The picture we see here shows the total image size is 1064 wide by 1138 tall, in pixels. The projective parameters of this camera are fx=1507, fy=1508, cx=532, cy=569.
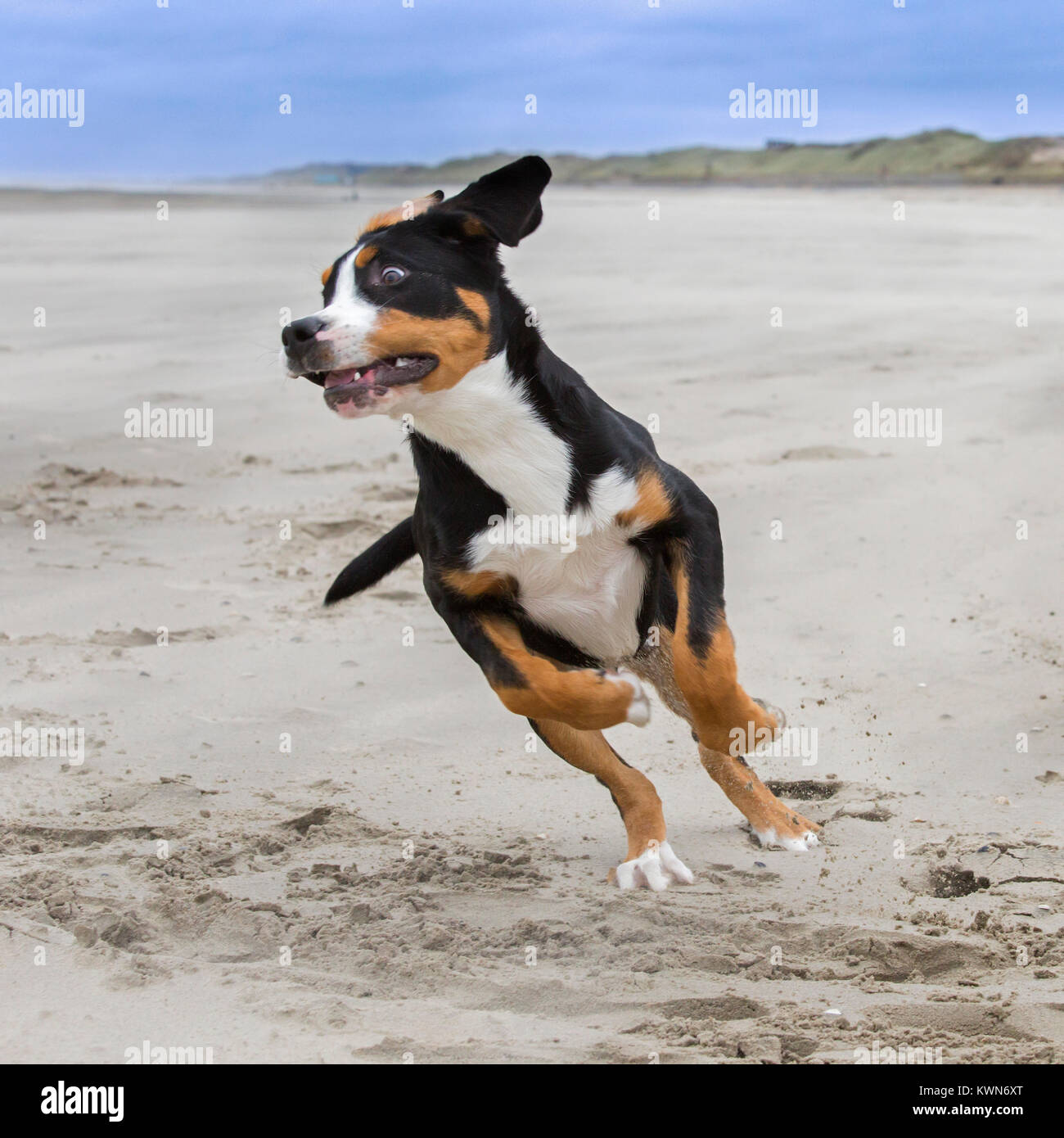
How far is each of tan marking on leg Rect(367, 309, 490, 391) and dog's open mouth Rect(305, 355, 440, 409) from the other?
0.02 metres

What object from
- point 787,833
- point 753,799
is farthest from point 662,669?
point 787,833

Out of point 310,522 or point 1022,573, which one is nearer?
point 1022,573

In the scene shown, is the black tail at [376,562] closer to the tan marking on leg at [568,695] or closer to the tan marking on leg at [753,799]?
the tan marking on leg at [568,695]

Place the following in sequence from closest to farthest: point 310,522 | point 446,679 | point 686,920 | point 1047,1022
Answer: point 1047,1022 → point 686,920 → point 446,679 → point 310,522

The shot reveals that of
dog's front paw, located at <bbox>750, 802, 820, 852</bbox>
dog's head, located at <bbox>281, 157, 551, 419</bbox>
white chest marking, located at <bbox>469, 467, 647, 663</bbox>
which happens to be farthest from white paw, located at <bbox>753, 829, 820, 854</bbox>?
dog's head, located at <bbox>281, 157, 551, 419</bbox>

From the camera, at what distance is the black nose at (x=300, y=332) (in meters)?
3.68

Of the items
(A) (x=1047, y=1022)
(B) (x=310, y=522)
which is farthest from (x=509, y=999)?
(B) (x=310, y=522)

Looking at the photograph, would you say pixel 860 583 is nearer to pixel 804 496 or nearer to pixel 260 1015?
pixel 804 496

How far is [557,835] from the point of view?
4867mm

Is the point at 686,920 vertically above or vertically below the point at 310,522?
below

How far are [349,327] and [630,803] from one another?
1730 mm

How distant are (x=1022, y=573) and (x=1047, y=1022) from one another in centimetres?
376

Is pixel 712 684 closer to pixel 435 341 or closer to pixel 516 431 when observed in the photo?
pixel 516 431

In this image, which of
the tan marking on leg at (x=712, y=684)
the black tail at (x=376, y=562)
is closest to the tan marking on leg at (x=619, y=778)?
the tan marking on leg at (x=712, y=684)
